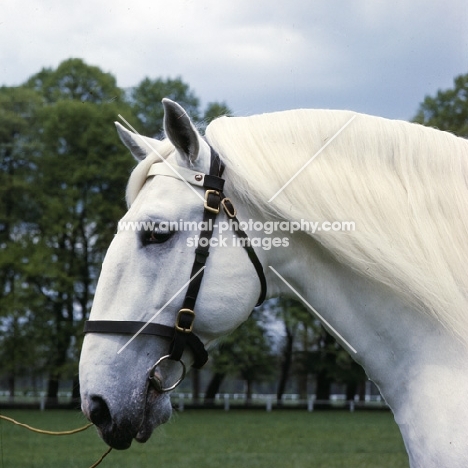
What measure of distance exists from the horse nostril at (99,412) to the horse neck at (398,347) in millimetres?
877

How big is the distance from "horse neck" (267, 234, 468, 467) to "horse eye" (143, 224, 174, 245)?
1.58ft

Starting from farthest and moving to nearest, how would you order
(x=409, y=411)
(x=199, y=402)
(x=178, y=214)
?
(x=199, y=402) → (x=178, y=214) → (x=409, y=411)

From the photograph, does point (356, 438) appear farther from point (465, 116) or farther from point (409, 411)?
point (409, 411)

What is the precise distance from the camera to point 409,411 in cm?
241

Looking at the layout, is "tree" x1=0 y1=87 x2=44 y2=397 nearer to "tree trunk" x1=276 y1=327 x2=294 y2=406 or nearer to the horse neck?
"tree trunk" x1=276 y1=327 x2=294 y2=406

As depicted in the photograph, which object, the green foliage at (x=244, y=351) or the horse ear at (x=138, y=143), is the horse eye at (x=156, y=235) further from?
the green foliage at (x=244, y=351)

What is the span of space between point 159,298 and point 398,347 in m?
0.97

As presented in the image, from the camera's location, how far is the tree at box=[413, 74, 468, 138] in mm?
17812

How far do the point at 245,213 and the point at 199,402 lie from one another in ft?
118

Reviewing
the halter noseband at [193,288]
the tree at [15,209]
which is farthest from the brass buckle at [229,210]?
the tree at [15,209]

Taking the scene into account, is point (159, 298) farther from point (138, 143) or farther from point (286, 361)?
point (286, 361)

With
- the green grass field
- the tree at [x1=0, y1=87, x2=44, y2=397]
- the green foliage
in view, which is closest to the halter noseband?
the green grass field

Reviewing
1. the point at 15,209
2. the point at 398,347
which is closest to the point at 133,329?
the point at 398,347

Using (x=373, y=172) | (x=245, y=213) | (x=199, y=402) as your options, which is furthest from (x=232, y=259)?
(x=199, y=402)
